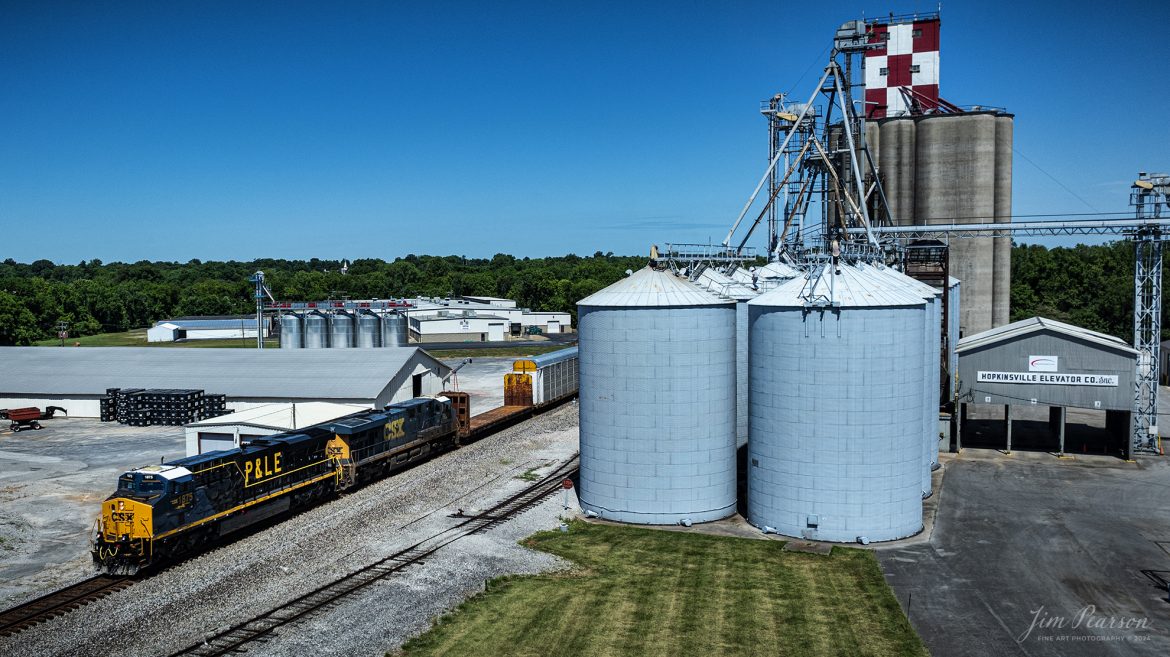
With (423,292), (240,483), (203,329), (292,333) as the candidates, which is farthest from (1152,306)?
(423,292)

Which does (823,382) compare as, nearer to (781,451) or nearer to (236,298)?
(781,451)

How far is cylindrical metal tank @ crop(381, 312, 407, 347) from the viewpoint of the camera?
6812 centimetres

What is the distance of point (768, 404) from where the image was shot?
2656 centimetres

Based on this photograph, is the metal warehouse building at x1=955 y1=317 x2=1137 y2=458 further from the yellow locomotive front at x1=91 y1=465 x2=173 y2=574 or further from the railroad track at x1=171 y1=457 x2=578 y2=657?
the yellow locomotive front at x1=91 y1=465 x2=173 y2=574

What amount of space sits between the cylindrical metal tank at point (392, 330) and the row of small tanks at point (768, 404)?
41.8 metres

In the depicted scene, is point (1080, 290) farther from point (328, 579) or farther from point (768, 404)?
point (328, 579)

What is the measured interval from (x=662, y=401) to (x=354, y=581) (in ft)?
36.9

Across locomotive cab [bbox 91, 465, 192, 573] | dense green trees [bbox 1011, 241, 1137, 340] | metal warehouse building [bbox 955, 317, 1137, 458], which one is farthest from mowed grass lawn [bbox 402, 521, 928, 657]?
dense green trees [bbox 1011, 241, 1137, 340]

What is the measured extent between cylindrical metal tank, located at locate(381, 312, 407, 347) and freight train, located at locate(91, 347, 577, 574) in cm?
2711

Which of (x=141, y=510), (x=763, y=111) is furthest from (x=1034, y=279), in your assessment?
(x=141, y=510)

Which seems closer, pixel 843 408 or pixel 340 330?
pixel 843 408

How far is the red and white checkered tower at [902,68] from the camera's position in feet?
204

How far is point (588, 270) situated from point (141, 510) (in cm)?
15998

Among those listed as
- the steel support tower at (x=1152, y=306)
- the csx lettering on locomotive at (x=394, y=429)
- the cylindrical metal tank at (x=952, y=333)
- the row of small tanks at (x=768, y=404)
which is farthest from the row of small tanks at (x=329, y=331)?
the steel support tower at (x=1152, y=306)
